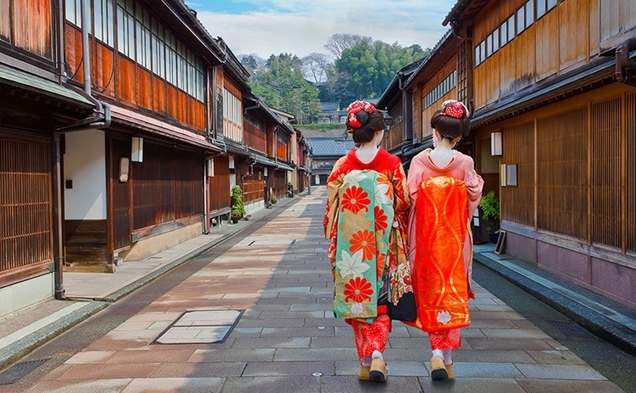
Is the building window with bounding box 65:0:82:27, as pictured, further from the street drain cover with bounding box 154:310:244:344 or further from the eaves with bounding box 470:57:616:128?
the eaves with bounding box 470:57:616:128

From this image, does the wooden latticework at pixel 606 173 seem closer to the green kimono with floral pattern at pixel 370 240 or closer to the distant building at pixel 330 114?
the green kimono with floral pattern at pixel 370 240

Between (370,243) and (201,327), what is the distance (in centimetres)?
345

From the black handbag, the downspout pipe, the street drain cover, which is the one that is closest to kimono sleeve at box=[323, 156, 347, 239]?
the black handbag

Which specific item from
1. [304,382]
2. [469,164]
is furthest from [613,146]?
[304,382]

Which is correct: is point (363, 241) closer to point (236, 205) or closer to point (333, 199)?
point (333, 199)

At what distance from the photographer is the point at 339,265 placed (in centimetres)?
475

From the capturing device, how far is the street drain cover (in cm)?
650

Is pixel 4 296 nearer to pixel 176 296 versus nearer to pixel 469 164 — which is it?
pixel 176 296

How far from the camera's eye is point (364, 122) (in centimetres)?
479

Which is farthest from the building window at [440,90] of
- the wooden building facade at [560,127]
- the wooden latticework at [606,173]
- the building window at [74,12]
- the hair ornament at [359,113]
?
the hair ornament at [359,113]

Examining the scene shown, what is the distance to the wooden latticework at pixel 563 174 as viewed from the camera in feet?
29.0

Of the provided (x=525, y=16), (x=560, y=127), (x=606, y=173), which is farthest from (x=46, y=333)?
(x=525, y=16)

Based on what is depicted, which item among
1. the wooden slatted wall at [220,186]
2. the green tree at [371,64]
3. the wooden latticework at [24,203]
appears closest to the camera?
the wooden latticework at [24,203]

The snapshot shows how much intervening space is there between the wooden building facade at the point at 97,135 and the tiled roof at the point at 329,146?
214ft
